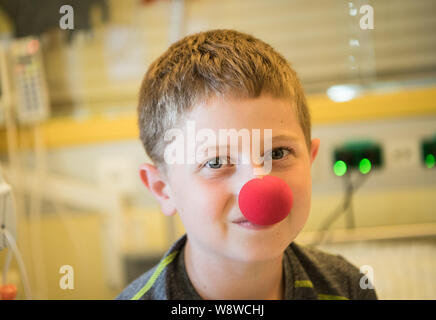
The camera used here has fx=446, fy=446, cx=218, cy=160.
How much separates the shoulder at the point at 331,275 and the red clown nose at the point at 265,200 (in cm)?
27

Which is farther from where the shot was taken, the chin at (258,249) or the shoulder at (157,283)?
the shoulder at (157,283)

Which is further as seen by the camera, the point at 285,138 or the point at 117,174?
the point at 117,174

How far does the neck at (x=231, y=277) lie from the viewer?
0.70 metres

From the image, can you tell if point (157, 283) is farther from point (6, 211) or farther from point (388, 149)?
point (388, 149)

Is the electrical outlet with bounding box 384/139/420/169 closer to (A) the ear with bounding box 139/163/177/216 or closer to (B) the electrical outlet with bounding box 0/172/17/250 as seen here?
(A) the ear with bounding box 139/163/177/216

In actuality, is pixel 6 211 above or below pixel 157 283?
above

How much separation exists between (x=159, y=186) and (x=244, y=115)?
215 millimetres

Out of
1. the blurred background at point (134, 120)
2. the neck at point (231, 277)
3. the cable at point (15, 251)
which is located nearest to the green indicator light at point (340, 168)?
the blurred background at point (134, 120)

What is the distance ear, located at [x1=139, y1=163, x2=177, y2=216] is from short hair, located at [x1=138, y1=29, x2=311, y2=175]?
2cm

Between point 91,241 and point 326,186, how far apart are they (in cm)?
70

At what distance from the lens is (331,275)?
2.56 feet

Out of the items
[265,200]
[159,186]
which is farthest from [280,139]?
[159,186]

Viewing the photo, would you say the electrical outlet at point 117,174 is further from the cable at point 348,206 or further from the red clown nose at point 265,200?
the red clown nose at point 265,200

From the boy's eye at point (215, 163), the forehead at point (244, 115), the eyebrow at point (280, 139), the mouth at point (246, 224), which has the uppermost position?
the forehead at point (244, 115)
